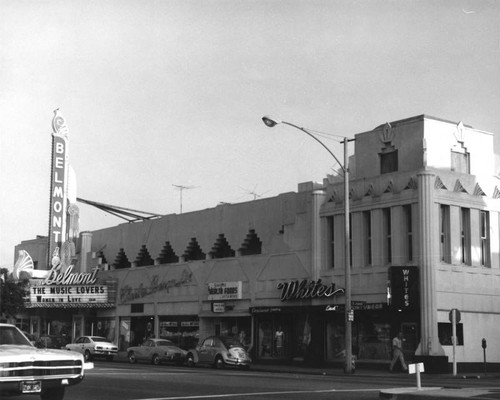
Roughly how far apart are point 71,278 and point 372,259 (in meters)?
25.9

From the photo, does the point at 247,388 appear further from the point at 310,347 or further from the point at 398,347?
the point at 310,347

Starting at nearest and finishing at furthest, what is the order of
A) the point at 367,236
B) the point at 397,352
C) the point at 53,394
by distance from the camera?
the point at 53,394 → the point at 397,352 → the point at 367,236

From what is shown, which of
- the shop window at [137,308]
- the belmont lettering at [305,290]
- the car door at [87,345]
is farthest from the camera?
the shop window at [137,308]

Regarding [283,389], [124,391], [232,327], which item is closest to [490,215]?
[232,327]

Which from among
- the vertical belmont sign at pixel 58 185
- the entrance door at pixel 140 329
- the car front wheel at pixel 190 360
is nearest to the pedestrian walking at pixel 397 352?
the car front wheel at pixel 190 360

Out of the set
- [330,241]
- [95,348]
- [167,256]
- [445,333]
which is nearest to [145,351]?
[95,348]

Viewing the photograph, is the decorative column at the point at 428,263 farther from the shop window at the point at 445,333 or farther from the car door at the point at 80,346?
the car door at the point at 80,346

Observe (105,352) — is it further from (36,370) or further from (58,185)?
(36,370)

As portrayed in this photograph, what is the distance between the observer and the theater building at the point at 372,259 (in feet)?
120

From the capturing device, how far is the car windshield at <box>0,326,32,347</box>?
15.9 m

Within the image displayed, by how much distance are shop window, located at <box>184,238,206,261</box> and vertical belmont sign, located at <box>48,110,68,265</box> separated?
13.7 metres

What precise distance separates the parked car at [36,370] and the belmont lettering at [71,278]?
41.0 meters

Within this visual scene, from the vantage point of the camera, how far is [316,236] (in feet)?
136

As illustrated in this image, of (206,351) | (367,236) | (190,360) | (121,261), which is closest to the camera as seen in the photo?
(206,351)
